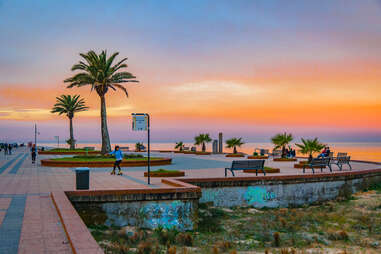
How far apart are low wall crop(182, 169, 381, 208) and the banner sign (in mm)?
2615

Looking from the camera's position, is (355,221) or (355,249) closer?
(355,249)

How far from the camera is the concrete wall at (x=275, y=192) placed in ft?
46.4

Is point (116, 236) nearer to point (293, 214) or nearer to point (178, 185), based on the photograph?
point (178, 185)

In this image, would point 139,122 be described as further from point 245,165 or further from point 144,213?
point 245,165

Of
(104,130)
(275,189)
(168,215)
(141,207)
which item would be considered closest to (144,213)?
(141,207)

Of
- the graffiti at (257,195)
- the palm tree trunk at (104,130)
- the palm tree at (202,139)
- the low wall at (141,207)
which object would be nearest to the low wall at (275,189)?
the graffiti at (257,195)

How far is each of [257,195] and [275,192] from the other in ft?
2.96

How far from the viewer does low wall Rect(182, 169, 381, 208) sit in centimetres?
1413

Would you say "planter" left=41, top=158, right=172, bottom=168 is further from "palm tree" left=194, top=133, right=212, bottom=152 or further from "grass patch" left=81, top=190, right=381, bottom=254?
"palm tree" left=194, top=133, right=212, bottom=152

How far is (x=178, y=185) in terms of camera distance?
12.4 m

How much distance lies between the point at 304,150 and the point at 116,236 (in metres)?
17.6

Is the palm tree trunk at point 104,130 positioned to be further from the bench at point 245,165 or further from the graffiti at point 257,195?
the graffiti at point 257,195

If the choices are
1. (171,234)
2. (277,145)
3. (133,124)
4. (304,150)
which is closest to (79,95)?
(277,145)

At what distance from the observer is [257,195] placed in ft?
49.1
